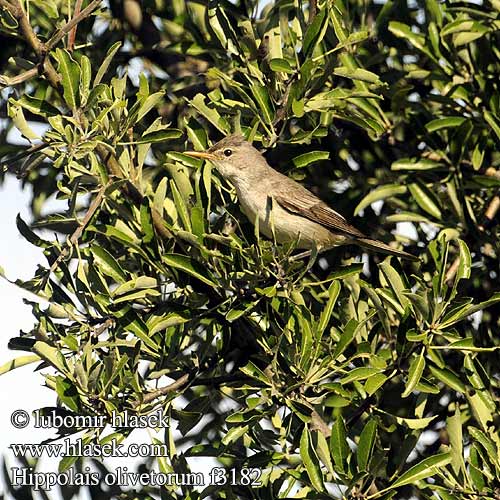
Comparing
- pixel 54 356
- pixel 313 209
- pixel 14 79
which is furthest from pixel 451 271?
pixel 14 79

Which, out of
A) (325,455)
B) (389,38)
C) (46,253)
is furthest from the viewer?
(389,38)

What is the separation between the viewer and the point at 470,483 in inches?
153

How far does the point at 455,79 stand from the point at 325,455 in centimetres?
204

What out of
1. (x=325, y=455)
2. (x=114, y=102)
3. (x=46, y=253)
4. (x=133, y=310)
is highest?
(x=114, y=102)

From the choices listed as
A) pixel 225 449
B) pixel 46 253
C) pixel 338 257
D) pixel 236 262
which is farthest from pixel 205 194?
pixel 338 257

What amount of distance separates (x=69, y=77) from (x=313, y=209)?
1.83 metres

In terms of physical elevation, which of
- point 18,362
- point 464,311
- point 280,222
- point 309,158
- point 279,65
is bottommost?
point 464,311

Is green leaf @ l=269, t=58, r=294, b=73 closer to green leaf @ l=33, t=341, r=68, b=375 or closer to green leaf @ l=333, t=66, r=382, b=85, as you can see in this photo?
green leaf @ l=333, t=66, r=382, b=85

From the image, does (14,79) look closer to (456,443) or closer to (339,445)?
(339,445)

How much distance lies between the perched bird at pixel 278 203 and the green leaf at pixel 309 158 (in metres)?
0.17

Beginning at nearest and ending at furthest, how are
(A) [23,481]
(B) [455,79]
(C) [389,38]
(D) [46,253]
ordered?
(D) [46,253] → (A) [23,481] → (B) [455,79] → (C) [389,38]

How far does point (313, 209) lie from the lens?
5145 millimetres

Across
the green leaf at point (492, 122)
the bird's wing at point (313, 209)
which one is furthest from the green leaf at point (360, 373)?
the green leaf at point (492, 122)

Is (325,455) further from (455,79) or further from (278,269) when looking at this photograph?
(455,79)
